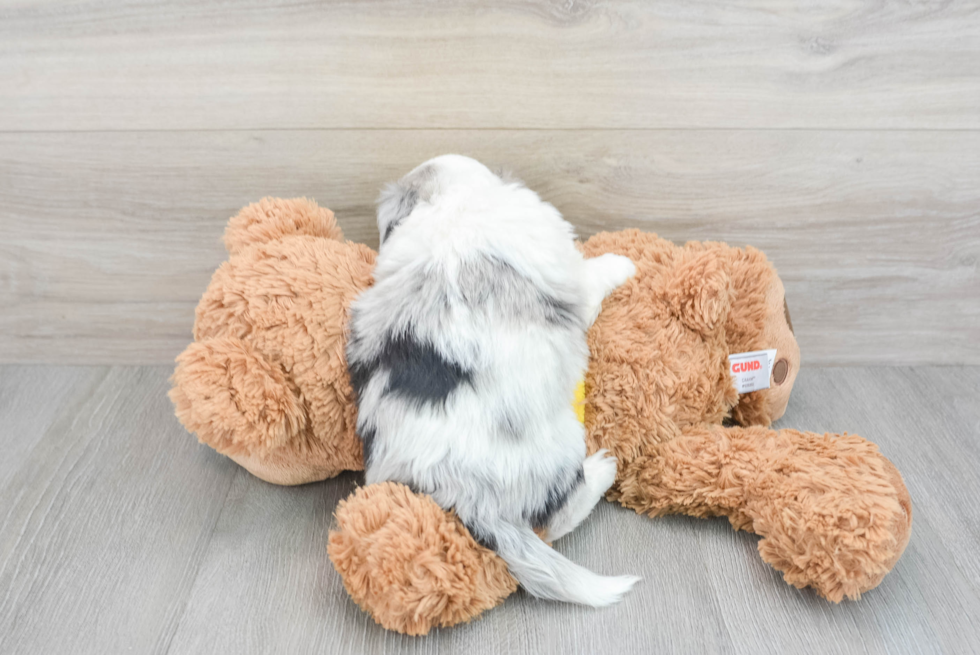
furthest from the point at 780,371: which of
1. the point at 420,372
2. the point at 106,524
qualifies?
the point at 106,524

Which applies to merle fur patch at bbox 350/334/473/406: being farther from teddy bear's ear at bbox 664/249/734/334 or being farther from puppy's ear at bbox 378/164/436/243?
teddy bear's ear at bbox 664/249/734/334

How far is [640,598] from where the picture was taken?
0.89m

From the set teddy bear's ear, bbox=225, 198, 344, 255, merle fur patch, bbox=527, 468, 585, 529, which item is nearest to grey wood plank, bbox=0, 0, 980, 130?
teddy bear's ear, bbox=225, 198, 344, 255

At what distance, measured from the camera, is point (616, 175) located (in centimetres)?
117

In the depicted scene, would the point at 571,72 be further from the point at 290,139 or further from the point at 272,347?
the point at 272,347

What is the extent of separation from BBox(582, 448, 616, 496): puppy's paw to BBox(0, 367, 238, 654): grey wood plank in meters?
0.56

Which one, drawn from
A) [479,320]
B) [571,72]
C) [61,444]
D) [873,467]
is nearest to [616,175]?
[571,72]

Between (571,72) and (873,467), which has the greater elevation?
(571,72)

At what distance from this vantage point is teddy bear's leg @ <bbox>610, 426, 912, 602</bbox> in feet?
2.72

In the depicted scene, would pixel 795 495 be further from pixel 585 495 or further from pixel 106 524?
pixel 106 524

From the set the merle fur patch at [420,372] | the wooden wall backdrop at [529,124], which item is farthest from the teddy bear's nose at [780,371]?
the merle fur patch at [420,372]

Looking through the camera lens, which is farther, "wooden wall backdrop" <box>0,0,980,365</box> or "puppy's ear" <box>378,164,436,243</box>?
"wooden wall backdrop" <box>0,0,980,365</box>

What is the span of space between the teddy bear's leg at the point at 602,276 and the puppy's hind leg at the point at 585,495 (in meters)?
0.20

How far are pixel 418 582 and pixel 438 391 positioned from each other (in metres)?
0.22
